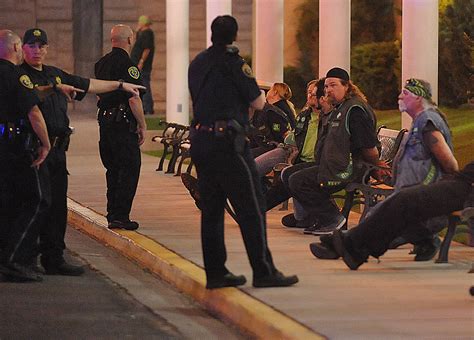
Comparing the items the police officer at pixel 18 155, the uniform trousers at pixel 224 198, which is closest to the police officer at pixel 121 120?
the police officer at pixel 18 155

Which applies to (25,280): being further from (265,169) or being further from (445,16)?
(445,16)

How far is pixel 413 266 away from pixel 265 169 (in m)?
3.82

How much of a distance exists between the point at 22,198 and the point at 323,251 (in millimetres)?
2385

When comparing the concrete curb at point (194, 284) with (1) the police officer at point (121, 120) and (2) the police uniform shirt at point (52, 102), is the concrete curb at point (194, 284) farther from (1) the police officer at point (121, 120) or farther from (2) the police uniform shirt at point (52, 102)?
(2) the police uniform shirt at point (52, 102)

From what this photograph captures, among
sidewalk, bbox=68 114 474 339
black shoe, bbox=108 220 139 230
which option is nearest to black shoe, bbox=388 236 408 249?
sidewalk, bbox=68 114 474 339

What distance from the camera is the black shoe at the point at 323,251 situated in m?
12.4

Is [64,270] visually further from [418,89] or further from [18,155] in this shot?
[418,89]

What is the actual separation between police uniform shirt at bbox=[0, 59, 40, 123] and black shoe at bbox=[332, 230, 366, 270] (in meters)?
2.47

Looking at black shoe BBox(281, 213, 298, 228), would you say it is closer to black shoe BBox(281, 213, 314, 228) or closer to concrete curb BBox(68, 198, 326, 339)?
black shoe BBox(281, 213, 314, 228)

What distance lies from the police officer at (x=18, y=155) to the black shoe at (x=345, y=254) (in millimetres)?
2278

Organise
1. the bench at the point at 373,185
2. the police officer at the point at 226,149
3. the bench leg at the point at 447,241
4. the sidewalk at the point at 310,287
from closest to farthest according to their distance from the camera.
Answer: the sidewalk at the point at 310,287, the police officer at the point at 226,149, the bench leg at the point at 447,241, the bench at the point at 373,185

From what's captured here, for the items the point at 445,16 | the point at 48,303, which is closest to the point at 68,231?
the point at 48,303

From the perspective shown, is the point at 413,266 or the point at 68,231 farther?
the point at 68,231

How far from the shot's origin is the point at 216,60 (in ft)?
36.0
